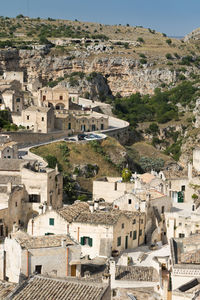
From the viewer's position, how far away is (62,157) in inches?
2495

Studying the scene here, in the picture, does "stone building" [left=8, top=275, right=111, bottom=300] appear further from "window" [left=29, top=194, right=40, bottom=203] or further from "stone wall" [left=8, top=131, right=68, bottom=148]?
"stone wall" [left=8, top=131, right=68, bottom=148]

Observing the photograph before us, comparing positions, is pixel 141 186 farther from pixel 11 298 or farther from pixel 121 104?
pixel 121 104

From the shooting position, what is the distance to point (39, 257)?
26531 millimetres

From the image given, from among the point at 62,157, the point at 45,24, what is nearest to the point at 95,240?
the point at 62,157

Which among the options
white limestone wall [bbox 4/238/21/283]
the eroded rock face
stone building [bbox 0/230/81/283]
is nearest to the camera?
A: stone building [bbox 0/230/81/283]

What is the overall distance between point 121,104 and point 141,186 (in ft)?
232

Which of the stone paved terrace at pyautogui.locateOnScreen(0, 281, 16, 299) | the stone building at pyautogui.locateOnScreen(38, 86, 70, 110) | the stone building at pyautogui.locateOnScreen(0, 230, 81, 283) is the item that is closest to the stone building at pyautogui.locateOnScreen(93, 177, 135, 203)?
the stone building at pyautogui.locateOnScreen(0, 230, 81, 283)

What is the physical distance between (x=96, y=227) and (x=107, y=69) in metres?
98.5

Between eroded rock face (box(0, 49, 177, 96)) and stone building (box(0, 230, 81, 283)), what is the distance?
94662 millimetres

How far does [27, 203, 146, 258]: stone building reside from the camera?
3312cm

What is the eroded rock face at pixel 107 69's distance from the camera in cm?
12181

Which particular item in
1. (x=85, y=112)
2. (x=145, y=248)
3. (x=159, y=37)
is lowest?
(x=145, y=248)

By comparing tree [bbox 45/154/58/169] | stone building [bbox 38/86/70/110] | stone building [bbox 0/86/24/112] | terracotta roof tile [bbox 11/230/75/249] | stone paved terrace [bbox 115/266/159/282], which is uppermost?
stone building [bbox 38/86/70/110]

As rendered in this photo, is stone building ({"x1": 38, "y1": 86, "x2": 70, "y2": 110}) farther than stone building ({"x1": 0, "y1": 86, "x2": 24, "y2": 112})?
Yes
